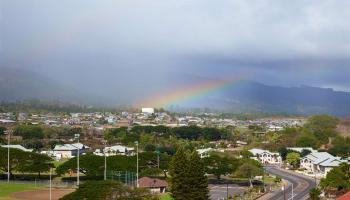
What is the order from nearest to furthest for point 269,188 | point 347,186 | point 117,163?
point 347,186 < point 269,188 < point 117,163

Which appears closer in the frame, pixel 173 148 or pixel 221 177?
pixel 221 177

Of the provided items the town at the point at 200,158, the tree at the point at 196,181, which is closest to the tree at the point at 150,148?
the town at the point at 200,158

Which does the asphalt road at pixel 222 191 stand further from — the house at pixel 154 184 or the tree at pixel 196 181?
the tree at pixel 196 181

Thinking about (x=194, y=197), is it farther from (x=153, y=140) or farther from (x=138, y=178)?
(x=153, y=140)

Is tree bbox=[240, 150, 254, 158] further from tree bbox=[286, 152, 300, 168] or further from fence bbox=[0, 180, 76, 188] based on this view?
fence bbox=[0, 180, 76, 188]

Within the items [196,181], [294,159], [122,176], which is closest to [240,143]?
[294,159]

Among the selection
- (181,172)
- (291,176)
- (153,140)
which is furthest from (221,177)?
(153,140)
